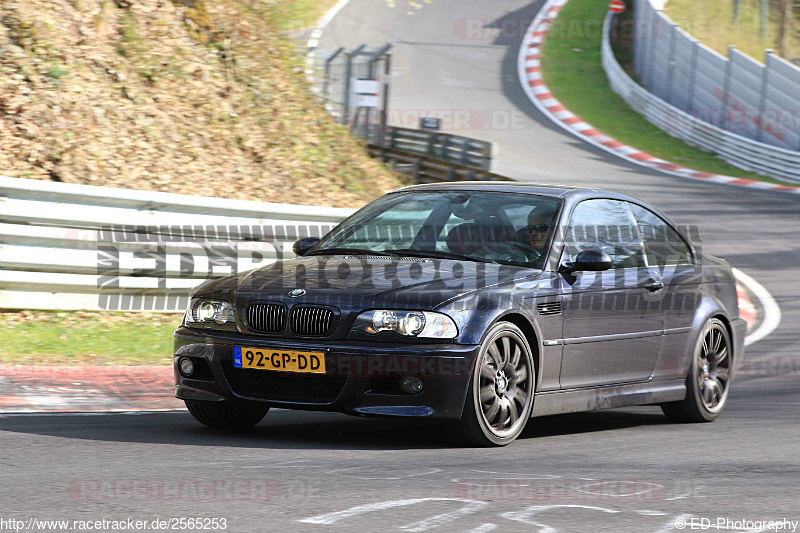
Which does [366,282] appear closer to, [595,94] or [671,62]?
[671,62]

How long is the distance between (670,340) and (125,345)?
4349 mm

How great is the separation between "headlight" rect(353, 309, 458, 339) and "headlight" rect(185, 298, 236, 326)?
2.54 ft

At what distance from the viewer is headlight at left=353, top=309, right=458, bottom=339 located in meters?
6.05

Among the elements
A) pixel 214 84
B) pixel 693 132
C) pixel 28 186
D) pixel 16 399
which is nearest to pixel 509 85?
pixel 693 132

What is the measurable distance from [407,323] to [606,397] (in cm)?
173

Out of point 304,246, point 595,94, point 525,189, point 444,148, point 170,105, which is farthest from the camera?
point 595,94

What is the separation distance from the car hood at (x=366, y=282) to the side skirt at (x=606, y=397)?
726 mm

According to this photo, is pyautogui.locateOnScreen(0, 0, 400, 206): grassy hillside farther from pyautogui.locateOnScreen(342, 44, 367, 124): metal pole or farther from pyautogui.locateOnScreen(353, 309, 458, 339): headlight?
pyautogui.locateOnScreen(353, 309, 458, 339): headlight

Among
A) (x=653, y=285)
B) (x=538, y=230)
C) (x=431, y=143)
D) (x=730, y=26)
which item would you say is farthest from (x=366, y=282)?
(x=730, y=26)

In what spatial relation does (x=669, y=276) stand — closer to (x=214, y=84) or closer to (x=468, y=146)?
(x=214, y=84)

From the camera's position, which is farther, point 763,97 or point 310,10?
point 310,10

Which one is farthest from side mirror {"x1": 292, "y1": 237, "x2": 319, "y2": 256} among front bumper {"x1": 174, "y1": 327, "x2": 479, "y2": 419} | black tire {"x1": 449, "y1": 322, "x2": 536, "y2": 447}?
black tire {"x1": 449, "y1": 322, "x2": 536, "y2": 447}

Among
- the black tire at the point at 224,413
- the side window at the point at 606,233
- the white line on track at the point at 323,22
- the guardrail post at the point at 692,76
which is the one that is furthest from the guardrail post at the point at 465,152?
the black tire at the point at 224,413

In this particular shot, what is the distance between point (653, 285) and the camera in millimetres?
7625
